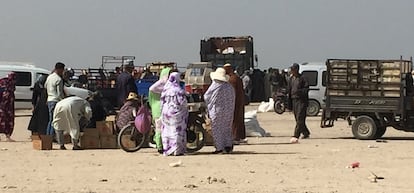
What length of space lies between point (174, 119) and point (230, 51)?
31876 millimetres

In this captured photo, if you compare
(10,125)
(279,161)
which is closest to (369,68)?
(279,161)

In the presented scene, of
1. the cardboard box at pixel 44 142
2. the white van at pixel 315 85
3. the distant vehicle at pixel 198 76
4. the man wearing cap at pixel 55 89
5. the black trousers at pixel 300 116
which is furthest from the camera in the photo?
the distant vehicle at pixel 198 76

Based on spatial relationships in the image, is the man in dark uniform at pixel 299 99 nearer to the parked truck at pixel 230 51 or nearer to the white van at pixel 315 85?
the white van at pixel 315 85

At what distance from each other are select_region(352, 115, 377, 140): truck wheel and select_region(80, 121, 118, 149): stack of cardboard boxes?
5932mm

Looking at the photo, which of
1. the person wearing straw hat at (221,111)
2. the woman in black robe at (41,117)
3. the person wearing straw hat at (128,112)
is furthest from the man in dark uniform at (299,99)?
the woman in black robe at (41,117)

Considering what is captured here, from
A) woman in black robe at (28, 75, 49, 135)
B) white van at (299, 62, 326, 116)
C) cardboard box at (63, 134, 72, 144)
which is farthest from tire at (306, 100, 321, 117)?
woman in black robe at (28, 75, 49, 135)

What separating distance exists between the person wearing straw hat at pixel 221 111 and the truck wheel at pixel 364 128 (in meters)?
5.27

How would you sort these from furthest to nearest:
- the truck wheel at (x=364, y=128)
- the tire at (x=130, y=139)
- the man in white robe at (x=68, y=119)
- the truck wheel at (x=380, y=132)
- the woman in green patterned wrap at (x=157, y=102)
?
A: 1. the truck wheel at (x=380, y=132)
2. the truck wheel at (x=364, y=128)
3. the man in white robe at (x=68, y=119)
4. the tire at (x=130, y=139)
5. the woman in green patterned wrap at (x=157, y=102)

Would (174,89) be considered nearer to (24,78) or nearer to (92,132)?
(92,132)

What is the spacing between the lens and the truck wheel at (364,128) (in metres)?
20.0

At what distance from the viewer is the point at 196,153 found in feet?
51.9

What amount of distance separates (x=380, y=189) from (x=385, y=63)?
952cm

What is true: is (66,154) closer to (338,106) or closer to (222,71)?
(222,71)

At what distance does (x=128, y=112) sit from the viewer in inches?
656
